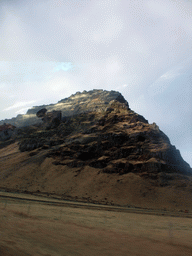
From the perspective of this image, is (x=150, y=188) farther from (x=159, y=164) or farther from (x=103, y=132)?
(x=103, y=132)

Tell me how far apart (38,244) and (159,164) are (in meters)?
43.6

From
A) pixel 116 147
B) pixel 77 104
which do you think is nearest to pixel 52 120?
pixel 77 104

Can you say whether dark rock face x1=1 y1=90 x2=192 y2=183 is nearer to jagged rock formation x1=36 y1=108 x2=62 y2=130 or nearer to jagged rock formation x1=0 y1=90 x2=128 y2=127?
jagged rock formation x1=36 y1=108 x2=62 y2=130

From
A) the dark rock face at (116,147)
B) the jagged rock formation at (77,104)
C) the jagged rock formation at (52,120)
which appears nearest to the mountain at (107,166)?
the dark rock face at (116,147)

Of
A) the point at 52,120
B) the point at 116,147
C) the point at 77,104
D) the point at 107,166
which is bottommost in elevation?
the point at 107,166

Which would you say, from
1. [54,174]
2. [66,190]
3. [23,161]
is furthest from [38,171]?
[66,190]

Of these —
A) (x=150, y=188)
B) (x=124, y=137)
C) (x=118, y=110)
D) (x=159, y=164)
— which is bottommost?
(x=150, y=188)

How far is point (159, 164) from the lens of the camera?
45844 mm

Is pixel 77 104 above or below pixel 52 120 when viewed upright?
above

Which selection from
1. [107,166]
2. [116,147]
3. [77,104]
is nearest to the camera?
[107,166]

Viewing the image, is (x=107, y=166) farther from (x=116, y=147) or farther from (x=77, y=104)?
(x=77, y=104)

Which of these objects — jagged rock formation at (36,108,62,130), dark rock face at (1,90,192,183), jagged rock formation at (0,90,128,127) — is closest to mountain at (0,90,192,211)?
dark rock face at (1,90,192,183)

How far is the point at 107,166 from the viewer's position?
48531 millimetres

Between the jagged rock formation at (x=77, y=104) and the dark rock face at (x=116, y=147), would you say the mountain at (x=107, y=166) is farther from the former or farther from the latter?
the jagged rock formation at (x=77, y=104)
